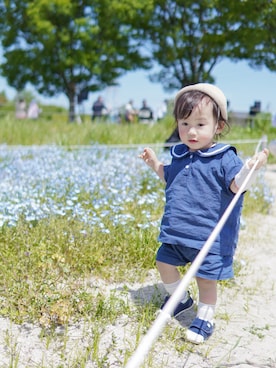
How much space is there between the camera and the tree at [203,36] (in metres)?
18.3

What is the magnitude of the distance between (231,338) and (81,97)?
21.3 metres

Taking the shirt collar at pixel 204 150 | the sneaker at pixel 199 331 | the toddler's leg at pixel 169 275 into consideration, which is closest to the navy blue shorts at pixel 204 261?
the toddler's leg at pixel 169 275

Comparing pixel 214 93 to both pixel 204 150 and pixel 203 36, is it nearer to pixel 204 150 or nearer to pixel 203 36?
pixel 204 150

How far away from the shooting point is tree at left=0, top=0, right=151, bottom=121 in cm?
2089

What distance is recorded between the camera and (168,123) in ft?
41.4

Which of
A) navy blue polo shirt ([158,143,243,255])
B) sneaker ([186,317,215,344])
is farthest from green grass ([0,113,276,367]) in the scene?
navy blue polo shirt ([158,143,243,255])

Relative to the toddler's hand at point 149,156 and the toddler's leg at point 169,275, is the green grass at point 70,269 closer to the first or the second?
the toddler's leg at point 169,275

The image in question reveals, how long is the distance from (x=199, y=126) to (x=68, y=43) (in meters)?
20.5

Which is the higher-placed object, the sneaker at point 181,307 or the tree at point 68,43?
the tree at point 68,43

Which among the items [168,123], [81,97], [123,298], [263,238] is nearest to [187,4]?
[81,97]

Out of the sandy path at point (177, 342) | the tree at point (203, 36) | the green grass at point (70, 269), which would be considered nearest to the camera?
the sandy path at point (177, 342)

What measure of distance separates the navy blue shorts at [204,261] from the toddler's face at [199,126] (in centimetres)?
53

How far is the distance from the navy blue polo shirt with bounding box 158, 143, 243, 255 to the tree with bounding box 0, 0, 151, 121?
18.1 meters

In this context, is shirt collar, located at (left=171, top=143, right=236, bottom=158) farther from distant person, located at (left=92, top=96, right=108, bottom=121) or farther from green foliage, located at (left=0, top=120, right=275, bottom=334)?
distant person, located at (left=92, top=96, right=108, bottom=121)
